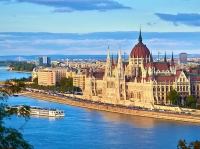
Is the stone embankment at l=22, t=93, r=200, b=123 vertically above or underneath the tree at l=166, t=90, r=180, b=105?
underneath

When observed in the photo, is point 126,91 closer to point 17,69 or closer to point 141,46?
point 141,46

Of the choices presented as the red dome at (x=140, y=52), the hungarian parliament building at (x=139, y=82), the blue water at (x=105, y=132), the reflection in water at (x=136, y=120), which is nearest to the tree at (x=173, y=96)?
the hungarian parliament building at (x=139, y=82)

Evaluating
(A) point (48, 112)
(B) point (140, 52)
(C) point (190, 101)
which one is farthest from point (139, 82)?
(A) point (48, 112)

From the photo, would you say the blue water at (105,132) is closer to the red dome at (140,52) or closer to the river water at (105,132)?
the river water at (105,132)

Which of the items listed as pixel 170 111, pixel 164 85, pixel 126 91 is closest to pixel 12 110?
pixel 170 111

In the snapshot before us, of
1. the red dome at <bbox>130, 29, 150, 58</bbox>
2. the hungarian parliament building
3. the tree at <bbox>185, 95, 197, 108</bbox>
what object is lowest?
the tree at <bbox>185, 95, 197, 108</bbox>

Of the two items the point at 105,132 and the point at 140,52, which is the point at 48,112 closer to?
the point at 105,132

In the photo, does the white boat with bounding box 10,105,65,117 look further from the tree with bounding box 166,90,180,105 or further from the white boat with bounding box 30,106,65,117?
the tree with bounding box 166,90,180,105

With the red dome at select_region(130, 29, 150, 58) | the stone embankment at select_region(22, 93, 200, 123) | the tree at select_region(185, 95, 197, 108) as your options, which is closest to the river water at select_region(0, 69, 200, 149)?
the stone embankment at select_region(22, 93, 200, 123)
